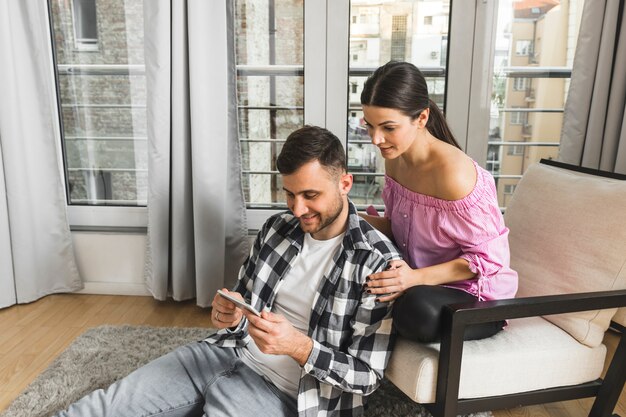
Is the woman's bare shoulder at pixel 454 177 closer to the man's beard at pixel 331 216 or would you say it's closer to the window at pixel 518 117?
the man's beard at pixel 331 216

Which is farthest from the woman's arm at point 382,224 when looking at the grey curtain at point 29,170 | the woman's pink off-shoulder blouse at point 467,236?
the grey curtain at point 29,170

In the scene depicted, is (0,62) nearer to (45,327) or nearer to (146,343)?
(45,327)

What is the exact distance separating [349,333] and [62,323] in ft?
5.34

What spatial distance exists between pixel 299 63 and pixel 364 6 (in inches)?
15.1

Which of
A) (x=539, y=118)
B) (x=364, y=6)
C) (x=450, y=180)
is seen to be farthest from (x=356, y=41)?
(x=450, y=180)

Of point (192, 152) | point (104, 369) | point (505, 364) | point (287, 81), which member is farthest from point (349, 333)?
point (287, 81)

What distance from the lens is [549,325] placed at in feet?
5.01

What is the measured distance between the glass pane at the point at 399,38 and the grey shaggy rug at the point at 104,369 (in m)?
1.30

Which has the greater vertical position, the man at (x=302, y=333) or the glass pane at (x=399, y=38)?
the glass pane at (x=399, y=38)

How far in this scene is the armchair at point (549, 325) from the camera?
1.31 m

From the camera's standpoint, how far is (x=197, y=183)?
2.32 meters

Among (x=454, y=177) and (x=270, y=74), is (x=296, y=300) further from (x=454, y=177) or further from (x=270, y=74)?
(x=270, y=74)

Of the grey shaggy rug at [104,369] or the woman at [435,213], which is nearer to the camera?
the woman at [435,213]

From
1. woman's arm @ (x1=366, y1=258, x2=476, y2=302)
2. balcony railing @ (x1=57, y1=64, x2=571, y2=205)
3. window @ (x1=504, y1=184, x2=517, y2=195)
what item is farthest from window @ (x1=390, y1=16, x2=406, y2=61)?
woman's arm @ (x1=366, y1=258, x2=476, y2=302)
